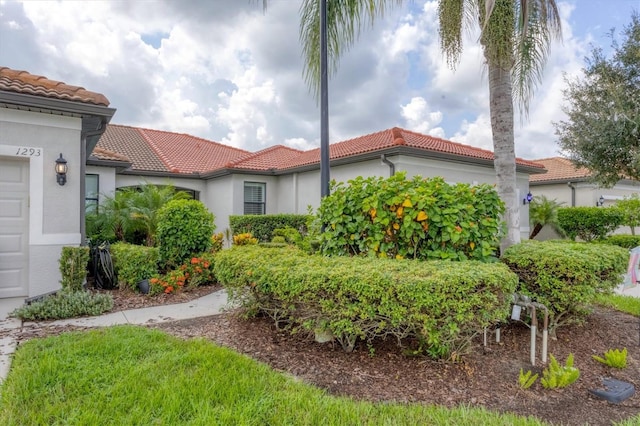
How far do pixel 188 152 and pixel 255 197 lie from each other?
5.49 meters

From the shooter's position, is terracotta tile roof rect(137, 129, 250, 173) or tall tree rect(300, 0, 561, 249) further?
terracotta tile roof rect(137, 129, 250, 173)

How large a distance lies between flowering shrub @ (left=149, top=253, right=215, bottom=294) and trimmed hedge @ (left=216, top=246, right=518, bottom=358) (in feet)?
12.5

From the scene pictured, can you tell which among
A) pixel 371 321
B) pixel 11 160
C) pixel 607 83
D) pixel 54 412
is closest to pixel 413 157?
pixel 607 83

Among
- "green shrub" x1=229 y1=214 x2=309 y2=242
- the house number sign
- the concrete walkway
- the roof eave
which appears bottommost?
the concrete walkway

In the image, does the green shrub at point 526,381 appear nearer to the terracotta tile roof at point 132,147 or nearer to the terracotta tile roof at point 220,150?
the terracotta tile roof at point 220,150

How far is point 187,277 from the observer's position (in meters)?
7.79

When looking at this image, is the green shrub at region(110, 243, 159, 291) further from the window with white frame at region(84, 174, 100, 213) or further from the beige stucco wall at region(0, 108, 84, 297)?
the window with white frame at region(84, 174, 100, 213)

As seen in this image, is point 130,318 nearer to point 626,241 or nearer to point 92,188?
point 92,188

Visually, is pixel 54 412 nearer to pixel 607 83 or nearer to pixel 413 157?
pixel 413 157

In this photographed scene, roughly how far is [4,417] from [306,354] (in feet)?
8.33

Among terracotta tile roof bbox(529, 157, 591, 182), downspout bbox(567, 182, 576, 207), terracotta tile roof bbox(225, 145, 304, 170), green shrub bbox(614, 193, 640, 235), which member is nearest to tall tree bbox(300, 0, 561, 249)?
terracotta tile roof bbox(225, 145, 304, 170)

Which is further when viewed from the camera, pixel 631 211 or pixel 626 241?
pixel 631 211

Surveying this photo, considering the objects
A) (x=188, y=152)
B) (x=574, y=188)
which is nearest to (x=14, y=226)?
(x=188, y=152)

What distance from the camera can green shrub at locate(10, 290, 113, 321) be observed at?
5461 millimetres
